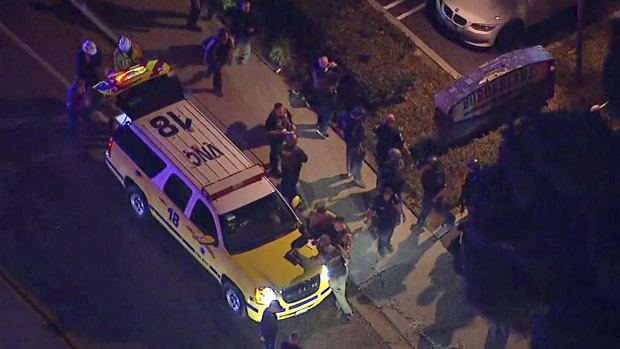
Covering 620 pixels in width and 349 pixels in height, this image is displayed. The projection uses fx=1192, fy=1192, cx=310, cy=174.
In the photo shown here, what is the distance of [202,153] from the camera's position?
797 inches

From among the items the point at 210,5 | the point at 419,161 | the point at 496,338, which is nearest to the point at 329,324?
the point at 496,338

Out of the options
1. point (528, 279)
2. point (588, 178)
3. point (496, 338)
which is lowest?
point (496, 338)

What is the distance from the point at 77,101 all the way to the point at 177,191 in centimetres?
323

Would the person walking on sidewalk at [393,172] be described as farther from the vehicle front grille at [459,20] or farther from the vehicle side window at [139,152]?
the vehicle front grille at [459,20]

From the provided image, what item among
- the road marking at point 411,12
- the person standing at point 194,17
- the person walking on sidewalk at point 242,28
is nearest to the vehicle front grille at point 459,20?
the road marking at point 411,12

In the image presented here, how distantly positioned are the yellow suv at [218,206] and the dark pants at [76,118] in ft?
4.07

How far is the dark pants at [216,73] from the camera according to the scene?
2345 centimetres

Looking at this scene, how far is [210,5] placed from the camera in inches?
1005

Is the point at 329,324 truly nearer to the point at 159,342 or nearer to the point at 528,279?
the point at 159,342

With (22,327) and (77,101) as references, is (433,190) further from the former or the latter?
(22,327)

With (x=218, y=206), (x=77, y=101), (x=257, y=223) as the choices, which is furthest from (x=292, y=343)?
(x=77, y=101)

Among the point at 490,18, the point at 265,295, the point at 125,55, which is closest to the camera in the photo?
the point at 265,295

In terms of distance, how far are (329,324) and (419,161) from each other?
4.31m

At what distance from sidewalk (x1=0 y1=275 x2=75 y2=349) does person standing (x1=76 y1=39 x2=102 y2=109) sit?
411 cm
